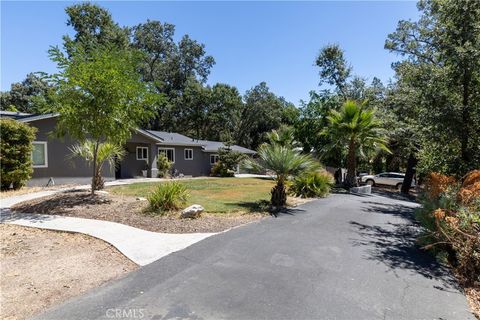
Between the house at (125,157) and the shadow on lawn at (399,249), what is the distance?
10.9 meters

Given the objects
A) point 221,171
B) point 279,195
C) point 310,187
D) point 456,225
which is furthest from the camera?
point 221,171

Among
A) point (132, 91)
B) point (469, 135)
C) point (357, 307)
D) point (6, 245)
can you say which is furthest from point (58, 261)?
point (469, 135)

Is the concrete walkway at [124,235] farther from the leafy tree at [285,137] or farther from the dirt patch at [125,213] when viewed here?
the leafy tree at [285,137]

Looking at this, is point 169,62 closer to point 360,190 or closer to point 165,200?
point 360,190

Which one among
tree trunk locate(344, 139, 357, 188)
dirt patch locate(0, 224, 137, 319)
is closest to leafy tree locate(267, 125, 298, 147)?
tree trunk locate(344, 139, 357, 188)

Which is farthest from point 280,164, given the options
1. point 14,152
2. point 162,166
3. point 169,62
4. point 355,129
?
point 169,62

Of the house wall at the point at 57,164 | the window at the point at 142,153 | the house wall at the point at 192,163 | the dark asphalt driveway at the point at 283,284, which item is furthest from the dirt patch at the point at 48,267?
the house wall at the point at 192,163

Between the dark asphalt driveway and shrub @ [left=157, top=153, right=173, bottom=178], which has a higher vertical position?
shrub @ [left=157, top=153, right=173, bottom=178]

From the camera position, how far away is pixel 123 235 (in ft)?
23.2

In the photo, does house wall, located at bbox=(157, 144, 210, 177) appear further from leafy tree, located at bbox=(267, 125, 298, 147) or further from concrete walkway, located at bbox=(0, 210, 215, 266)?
concrete walkway, located at bbox=(0, 210, 215, 266)

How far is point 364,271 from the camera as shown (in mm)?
5277

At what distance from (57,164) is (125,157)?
5742 millimetres

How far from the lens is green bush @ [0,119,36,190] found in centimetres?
1311

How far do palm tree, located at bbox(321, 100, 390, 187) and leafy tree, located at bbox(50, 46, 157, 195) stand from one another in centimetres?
1118
